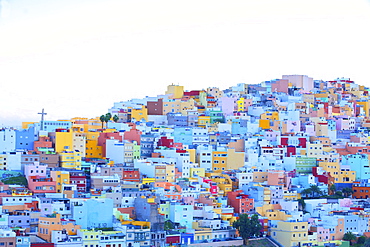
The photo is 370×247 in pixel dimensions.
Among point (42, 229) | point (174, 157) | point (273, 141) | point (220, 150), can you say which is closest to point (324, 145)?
point (273, 141)

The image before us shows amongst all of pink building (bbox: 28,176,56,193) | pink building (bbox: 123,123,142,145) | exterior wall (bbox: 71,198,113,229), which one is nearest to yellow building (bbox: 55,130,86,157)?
pink building (bbox: 123,123,142,145)

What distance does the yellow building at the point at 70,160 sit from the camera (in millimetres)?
32062

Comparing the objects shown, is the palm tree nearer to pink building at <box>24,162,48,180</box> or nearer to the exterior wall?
the exterior wall

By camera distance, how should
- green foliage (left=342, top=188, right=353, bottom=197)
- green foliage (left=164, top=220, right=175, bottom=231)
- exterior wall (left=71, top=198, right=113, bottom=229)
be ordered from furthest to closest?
green foliage (left=342, top=188, right=353, bottom=197), green foliage (left=164, top=220, right=175, bottom=231), exterior wall (left=71, top=198, right=113, bottom=229)

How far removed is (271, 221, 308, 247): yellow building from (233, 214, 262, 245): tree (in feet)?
2.29

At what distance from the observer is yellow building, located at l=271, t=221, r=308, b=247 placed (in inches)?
1123

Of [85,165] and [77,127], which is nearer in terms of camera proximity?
[85,165]

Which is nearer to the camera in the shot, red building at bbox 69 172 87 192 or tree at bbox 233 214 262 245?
tree at bbox 233 214 262 245

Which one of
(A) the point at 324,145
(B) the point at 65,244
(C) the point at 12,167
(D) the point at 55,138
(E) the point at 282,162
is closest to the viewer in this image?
(B) the point at 65,244

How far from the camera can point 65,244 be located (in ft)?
82.9

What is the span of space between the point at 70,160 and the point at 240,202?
603 cm

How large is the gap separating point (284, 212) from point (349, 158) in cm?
752

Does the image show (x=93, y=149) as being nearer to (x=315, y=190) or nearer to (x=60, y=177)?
(x=60, y=177)

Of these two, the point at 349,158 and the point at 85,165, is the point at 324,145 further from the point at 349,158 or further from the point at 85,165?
the point at 85,165
